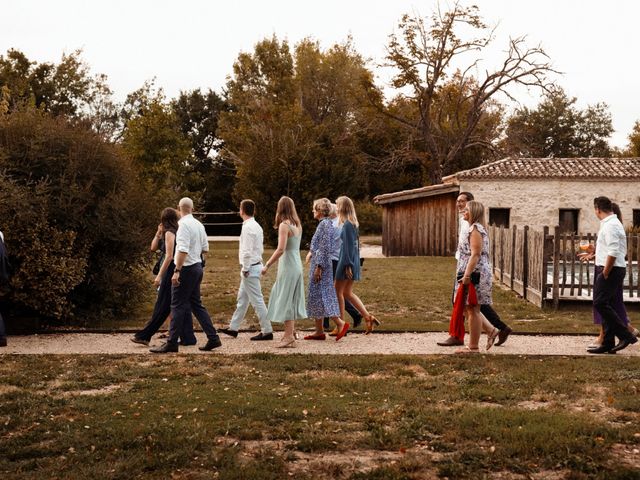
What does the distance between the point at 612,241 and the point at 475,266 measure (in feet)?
5.18

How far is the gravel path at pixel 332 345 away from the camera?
1006 cm

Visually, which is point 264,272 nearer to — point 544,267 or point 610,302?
point 610,302

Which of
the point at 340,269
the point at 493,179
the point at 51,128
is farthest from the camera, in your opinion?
the point at 493,179

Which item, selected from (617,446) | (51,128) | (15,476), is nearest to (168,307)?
(51,128)

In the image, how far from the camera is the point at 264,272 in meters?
10.4

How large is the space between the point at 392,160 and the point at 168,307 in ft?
129

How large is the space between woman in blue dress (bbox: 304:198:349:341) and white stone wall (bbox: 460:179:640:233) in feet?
79.3

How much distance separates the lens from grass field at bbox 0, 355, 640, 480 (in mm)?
5441

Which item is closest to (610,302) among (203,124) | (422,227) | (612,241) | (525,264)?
(612,241)

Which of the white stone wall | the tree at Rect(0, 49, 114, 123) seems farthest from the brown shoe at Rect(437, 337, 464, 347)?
the tree at Rect(0, 49, 114, 123)

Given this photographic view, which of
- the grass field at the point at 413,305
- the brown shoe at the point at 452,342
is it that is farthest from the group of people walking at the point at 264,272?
the grass field at the point at 413,305

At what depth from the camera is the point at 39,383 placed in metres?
8.03

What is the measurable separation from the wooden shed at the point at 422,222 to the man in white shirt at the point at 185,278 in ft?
81.5

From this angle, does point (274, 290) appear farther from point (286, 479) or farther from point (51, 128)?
point (286, 479)
